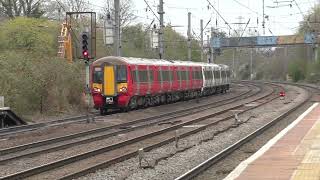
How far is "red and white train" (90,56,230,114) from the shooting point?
3042 centimetres

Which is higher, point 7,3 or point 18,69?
point 7,3

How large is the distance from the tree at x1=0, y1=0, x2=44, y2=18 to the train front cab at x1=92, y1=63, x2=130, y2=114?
29.8 m

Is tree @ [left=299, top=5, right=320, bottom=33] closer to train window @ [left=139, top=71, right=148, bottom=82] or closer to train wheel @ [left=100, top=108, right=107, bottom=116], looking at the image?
train window @ [left=139, top=71, right=148, bottom=82]

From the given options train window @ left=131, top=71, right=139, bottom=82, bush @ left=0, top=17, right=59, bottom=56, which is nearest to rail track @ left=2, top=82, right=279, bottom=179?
train window @ left=131, top=71, right=139, bottom=82

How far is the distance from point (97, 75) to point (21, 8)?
31312 mm

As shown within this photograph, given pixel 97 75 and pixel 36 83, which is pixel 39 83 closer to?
pixel 36 83

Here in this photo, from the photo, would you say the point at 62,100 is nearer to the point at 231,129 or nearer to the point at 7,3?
the point at 231,129

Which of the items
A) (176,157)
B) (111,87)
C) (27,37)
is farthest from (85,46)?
(27,37)

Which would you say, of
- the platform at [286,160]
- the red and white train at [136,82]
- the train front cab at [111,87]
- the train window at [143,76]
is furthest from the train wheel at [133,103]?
the platform at [286,160]

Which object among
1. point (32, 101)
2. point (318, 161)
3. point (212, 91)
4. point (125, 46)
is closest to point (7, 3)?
point (125, 46)

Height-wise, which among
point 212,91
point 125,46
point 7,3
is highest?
point 7,3

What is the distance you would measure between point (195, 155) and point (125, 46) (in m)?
52.6

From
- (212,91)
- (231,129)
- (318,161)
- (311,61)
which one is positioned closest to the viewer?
(318,161)

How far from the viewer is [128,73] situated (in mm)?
30438
